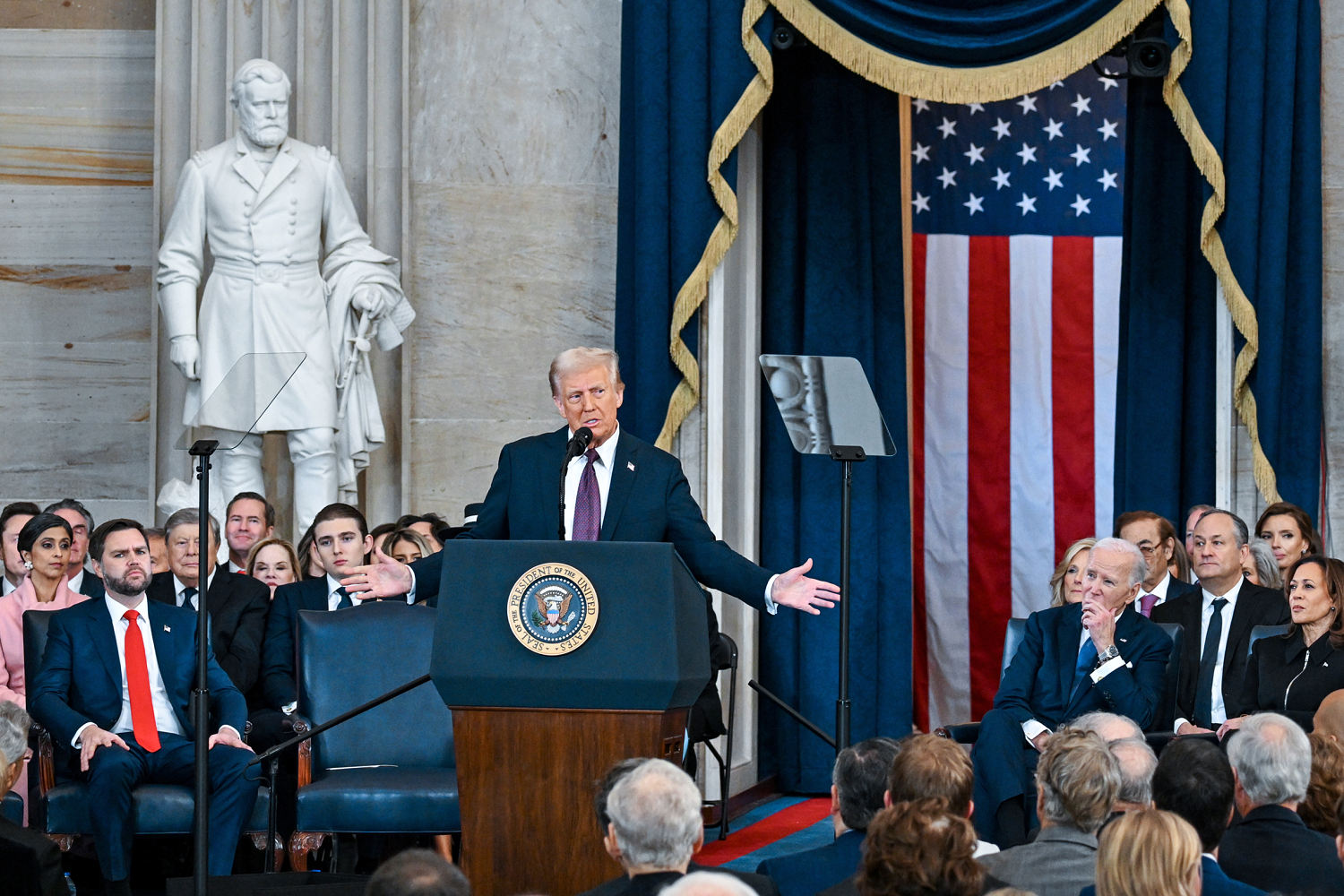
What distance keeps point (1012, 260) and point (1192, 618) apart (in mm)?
2848

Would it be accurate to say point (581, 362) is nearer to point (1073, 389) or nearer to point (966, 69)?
point (966, 69)

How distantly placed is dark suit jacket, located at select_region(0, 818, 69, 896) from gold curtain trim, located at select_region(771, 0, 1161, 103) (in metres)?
4.26

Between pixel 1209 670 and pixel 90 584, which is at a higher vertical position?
pixel 90 584

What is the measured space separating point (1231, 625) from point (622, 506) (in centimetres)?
255

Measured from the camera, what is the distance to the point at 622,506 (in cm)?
433

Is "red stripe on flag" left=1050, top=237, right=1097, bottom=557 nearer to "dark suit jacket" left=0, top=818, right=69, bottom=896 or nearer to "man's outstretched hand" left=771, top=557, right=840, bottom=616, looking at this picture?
"man's outstretched hand" left=771, top=557, right=840, bottom=616

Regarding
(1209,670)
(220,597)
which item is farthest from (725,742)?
(220,597)

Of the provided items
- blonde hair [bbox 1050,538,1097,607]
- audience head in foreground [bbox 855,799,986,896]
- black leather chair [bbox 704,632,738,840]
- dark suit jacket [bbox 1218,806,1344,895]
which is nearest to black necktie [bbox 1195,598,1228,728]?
blonde hair [bbox 1050,538,1097,607]

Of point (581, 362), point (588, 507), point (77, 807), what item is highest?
point (581, 362)

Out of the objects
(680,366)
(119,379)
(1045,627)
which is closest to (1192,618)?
(1045,627)

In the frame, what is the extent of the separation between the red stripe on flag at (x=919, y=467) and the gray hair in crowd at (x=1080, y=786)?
16.3 feet

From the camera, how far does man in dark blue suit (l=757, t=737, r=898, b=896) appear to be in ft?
10.9

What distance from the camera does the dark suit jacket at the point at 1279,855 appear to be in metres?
3.35

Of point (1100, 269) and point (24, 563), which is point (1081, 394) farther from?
point (24, 563)
